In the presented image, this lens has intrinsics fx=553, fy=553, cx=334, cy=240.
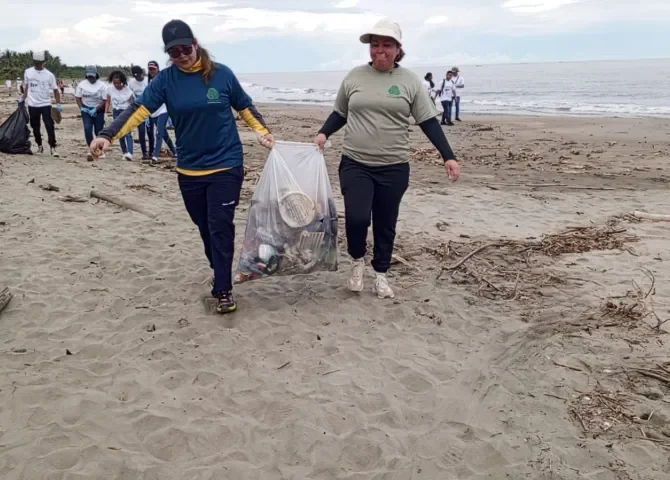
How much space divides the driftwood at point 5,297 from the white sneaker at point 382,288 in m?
2.52

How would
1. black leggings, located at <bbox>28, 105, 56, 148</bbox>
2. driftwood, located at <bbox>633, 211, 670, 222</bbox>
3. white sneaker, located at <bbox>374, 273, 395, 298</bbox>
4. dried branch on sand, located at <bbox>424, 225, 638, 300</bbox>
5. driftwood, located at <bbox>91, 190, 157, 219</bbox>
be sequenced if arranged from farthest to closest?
1. black leggings, located at <bbox>28, 105, 56, 148</bbox>
2. driftwood, located at <bbox>91, 190, 157, 219</bbox>
3. driftwood, located at <bbox>633, 211, 670, 222</bbox>
4. dried branch on sand, located at <bbox>424, 225, 638, 300</bbox>
5. white sneaker, located at <bbox>374, 273, 395, 298</bbox>

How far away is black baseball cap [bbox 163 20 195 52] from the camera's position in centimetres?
315

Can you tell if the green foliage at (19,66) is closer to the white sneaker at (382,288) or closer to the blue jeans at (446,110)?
the blue jeans at (446,110)

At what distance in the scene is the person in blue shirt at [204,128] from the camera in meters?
3.34

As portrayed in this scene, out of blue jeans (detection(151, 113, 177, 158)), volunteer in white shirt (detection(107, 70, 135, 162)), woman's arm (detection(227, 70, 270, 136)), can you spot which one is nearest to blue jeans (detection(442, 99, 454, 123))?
blue jeans (detection(151, 113, 177, 158))

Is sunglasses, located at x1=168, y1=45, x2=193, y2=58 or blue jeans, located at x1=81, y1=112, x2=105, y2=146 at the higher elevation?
sunglasses, located at x1=168, y1=45, x2=193, y2=58

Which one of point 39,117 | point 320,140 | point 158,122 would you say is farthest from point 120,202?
point 39,117

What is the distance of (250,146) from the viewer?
1159cm

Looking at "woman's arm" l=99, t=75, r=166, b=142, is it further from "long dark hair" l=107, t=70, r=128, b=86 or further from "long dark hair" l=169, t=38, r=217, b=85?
"long dark hair" l=107, t=70, r=128, b=86

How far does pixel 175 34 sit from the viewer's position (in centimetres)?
315

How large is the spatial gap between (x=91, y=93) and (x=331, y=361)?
7.55 meters

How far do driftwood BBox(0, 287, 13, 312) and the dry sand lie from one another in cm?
7

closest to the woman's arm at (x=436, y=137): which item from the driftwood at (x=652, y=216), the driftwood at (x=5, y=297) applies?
the driftwood at (x=5, y=297)

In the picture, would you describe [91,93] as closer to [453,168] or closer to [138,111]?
[138,111]
